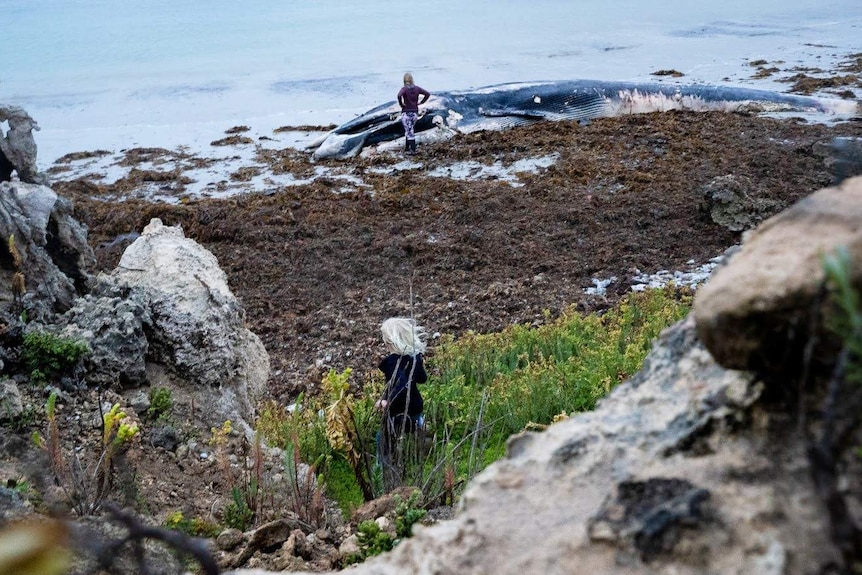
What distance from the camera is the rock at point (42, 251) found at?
5344 mm

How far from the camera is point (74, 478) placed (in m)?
3.54

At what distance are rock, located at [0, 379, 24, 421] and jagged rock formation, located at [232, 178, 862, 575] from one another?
321cm

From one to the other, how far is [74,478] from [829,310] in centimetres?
311

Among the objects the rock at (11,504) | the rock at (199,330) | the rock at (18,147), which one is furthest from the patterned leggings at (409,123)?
the rock at (11,504)

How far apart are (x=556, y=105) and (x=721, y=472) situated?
574 inches

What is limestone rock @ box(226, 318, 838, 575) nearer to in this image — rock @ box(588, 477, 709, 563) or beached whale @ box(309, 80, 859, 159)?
rock @ box(588, 477, 709, 563)

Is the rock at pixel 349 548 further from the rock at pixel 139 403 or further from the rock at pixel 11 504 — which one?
the rock at pixel 139 403

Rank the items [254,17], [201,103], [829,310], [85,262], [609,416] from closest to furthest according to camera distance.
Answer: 1. [829,310]
2. [609,416]
3. [85,262]
4. [201,103]
5. [254,17]

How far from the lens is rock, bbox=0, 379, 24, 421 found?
172 inches

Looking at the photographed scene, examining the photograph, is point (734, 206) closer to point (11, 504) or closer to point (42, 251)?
point (42, 251)

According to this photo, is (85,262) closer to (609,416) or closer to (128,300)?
(128,300)

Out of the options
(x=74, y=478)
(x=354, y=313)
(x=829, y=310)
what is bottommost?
(x=354, y=313)

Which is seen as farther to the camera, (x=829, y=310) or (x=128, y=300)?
(x=128, y=300)

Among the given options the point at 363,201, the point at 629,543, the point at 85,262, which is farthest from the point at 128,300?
the point at 363,201
